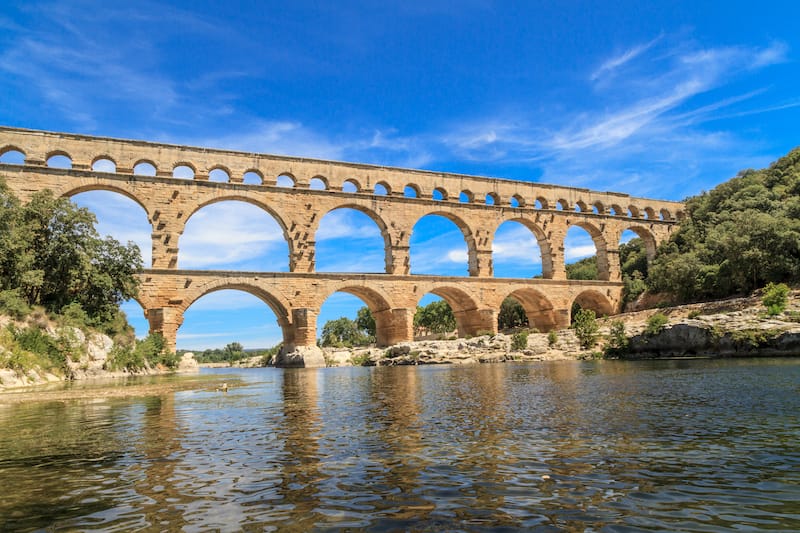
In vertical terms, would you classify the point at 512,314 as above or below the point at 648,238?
below

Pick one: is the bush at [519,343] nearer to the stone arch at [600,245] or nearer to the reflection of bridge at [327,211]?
the reflection of bridge at [327,211]

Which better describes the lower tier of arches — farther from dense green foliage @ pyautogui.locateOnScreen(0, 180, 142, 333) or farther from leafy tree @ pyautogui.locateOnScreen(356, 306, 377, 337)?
leafy tree @ pyautogui.locateOnScreen(356, 306, 377, 337)

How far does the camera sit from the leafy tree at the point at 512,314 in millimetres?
57438

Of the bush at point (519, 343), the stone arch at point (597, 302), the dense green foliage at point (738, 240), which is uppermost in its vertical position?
the dense green foliage at point (738, 240)

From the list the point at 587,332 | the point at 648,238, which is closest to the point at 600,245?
the point at 648,238

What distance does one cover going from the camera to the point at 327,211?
1292 inches

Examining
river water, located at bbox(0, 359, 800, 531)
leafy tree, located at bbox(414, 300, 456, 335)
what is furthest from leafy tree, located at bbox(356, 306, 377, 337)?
river water, located at bbox(0, 359, 800, 531)

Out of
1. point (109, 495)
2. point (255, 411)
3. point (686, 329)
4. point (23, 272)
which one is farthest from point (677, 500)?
point (23, 272)

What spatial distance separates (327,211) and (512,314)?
102ft

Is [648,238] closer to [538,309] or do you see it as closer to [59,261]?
[538,309]

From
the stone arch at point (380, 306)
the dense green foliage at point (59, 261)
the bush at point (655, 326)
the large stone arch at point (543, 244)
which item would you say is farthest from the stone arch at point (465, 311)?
the dense green foliage at point (59, 261)

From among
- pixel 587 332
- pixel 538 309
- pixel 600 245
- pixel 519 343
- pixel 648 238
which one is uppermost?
pixel 648 238

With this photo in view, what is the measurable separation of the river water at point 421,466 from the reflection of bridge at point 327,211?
869 inches

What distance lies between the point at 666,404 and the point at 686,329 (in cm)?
1464
